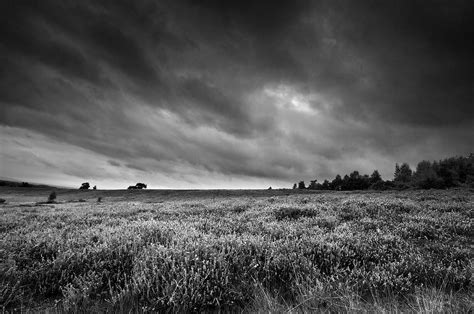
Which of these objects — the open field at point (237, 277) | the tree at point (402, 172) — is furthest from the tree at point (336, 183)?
the open field at point (237, 277)

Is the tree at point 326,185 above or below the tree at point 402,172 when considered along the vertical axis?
below

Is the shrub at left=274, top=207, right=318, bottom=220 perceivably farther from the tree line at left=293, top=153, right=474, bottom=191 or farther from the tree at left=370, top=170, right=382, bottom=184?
the tree at left=370, top=170, right=382, bottom=184

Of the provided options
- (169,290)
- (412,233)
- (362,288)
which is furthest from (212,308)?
(412,233)

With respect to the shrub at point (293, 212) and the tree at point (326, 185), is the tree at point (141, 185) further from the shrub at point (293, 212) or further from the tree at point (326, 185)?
the shrub at point (293, 212)

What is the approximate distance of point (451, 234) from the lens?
5852 mm

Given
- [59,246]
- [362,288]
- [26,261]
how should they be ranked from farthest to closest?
[59,246] < [26,261] < [362,288]

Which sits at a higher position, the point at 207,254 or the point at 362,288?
the point at 207,254

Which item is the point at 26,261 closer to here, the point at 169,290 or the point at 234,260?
the point at 169,290

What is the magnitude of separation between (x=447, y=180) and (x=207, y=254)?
90795 millimetres

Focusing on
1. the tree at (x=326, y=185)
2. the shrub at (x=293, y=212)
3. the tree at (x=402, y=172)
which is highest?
the tree at (x=402, y=172)

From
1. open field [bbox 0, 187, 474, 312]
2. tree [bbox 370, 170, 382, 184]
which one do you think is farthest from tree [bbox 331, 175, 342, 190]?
open field [bbox 0, 187, 474, 312]

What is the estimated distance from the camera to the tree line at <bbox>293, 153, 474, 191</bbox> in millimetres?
60328

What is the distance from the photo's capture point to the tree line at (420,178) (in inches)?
2375

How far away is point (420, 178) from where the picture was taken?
222 ft
